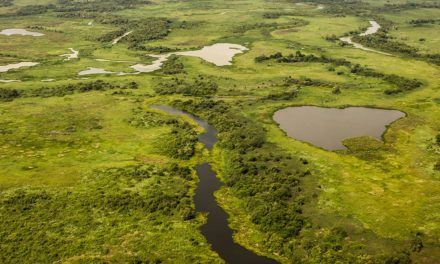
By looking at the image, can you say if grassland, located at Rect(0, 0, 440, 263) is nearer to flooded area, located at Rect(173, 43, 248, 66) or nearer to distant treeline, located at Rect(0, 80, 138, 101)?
distant treeline, located at Rect(0, 80, 138, 101)

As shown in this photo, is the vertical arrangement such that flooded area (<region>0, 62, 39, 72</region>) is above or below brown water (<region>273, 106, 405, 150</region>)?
above

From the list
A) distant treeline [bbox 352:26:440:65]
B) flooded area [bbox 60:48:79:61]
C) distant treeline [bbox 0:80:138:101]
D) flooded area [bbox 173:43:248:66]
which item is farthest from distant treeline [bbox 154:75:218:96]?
distant treeline [bbox 352:26:440:65]

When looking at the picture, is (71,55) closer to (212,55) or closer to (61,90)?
(61,90)

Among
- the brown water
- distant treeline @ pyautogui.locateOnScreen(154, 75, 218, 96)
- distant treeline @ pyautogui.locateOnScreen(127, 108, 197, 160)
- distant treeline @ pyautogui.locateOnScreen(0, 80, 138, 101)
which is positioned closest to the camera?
distant treeline @ pyautogui.locateOnScreen(127, 108, 197, 160)

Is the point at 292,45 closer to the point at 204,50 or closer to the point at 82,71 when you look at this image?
the point at 204,50

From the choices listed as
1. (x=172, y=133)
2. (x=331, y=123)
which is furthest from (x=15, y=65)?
(x=331, y=123)

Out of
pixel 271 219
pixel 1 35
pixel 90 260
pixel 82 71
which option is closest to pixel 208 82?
pixel 82 71

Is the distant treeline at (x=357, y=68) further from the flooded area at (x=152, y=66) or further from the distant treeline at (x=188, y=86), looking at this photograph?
the flooded area at (x=152, y=66)
